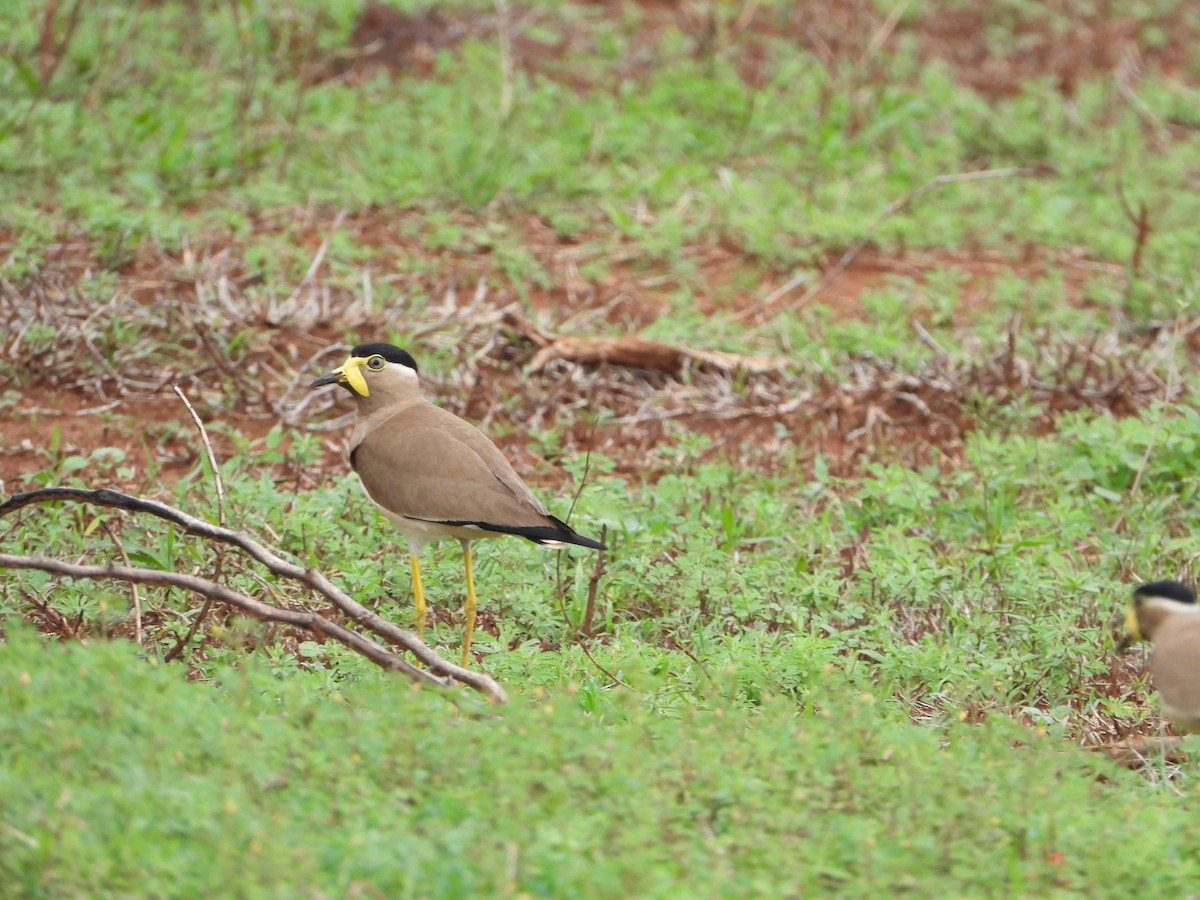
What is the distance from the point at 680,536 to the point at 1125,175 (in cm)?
593

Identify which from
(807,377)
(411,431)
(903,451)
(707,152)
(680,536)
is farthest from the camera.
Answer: (707,152)

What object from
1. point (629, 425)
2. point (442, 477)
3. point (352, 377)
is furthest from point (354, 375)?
point (629, 425)

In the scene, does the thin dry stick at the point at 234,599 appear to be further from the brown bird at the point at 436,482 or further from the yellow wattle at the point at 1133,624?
the yellow wattle at the point at 1133,624

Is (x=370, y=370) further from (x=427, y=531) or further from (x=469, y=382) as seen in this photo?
(x=469, y=382)

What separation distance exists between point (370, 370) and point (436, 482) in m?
0.78

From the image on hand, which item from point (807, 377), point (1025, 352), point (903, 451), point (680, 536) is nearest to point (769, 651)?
point (680, 536)

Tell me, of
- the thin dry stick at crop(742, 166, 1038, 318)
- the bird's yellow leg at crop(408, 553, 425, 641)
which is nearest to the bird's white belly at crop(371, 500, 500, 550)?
the bird's yellow leg at crop(408, 553, 425, 641)

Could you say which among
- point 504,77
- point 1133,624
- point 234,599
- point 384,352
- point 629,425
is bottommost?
point 629,425

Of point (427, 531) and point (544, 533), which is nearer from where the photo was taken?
point (544, 533)

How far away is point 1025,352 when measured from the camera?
8078 mm

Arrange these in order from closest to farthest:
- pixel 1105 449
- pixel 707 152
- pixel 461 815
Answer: pixel 461 815 < pixel 1105 449 < pixel 707 152

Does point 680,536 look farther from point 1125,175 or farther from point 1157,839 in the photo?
point 1125,175

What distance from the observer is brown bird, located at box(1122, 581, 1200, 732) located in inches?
165

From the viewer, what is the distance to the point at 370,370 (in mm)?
5898
